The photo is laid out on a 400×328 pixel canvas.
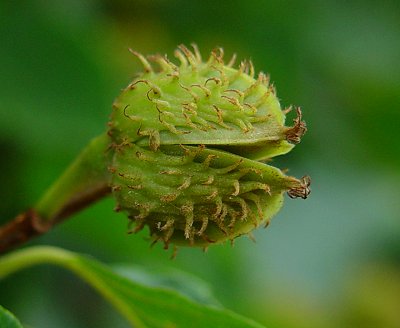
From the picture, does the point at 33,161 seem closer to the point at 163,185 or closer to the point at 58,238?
the point at 58,238

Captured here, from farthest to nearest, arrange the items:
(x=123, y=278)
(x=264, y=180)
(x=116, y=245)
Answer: (x=116, y=245) < (x=123, y=278) < (x=264, y=180)

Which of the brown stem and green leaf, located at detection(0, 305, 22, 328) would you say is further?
the brown stem

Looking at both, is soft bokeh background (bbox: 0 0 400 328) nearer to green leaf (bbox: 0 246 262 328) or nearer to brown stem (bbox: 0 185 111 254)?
green leaf (bbox: 0 246 262 328)

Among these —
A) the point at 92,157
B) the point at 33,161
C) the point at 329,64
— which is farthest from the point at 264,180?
the point at 329,64

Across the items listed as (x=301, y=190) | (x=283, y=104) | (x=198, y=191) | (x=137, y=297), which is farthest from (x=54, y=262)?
(x=283, y=104)

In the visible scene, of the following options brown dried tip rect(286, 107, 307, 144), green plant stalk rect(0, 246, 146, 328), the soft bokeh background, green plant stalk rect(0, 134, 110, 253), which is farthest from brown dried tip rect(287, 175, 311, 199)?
the soft bokeh background
